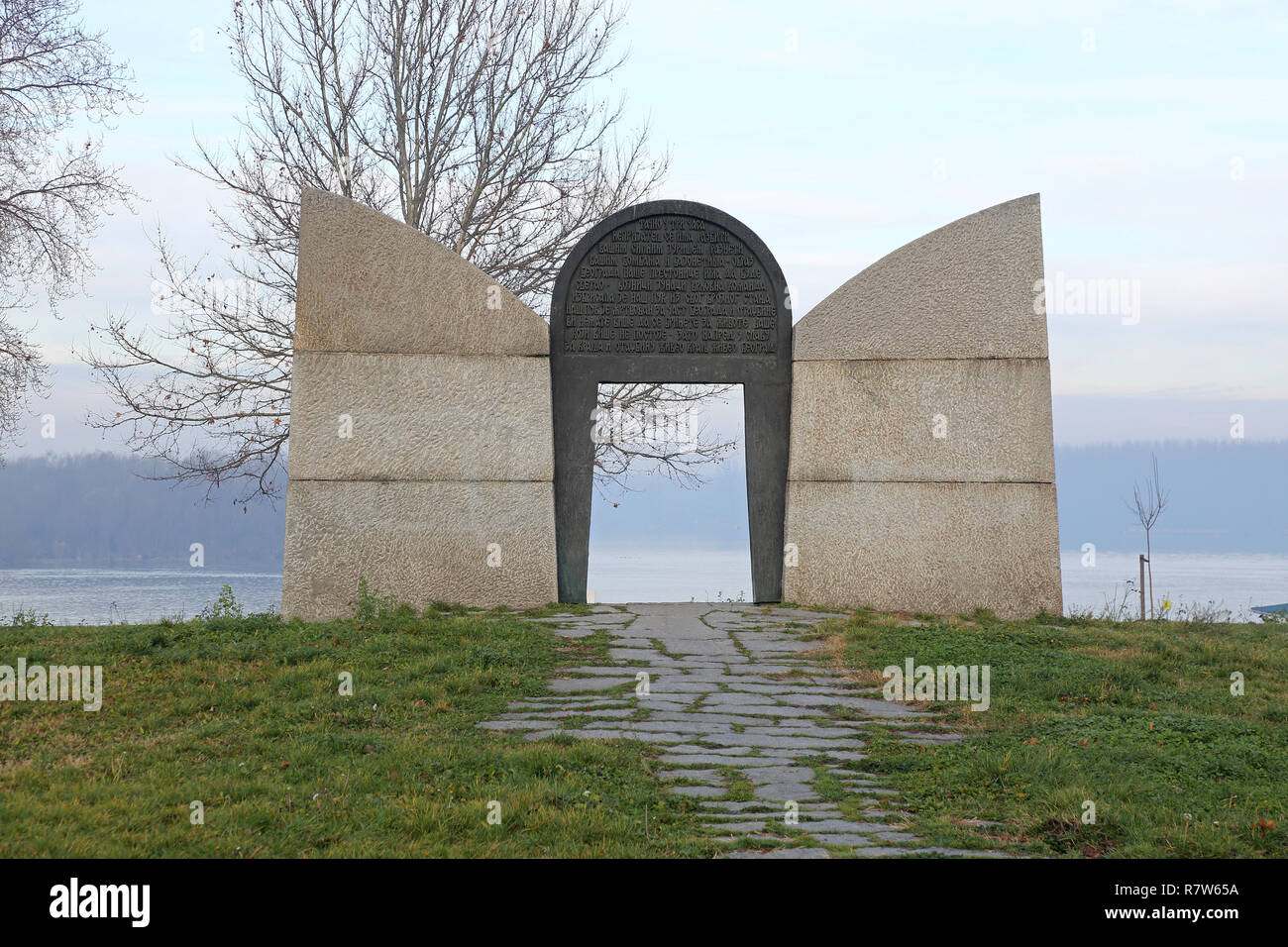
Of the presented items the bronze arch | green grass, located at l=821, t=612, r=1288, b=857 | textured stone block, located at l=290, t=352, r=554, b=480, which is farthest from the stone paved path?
textured stone block, located at l=290, t=352, r=554, b=480

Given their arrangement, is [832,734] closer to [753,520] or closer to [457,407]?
[753,520]

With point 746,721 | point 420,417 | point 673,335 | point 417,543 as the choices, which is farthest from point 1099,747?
point 420,417

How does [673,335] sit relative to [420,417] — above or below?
above

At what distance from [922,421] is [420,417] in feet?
16.8

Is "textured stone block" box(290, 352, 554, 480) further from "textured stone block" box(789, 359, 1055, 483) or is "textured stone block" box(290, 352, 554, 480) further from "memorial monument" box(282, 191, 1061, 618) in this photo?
"textured stone block" box(789, 359, 1055, 483)

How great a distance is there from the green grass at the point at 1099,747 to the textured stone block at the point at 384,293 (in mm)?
4627

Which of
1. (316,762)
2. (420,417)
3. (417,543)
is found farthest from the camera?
(420,417)

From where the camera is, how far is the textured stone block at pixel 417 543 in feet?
33.3

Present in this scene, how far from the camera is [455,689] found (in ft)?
21.6

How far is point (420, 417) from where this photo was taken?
1040 centimetres

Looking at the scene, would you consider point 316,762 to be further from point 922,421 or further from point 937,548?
point 922,421

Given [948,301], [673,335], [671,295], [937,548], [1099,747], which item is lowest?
[1099,747]
